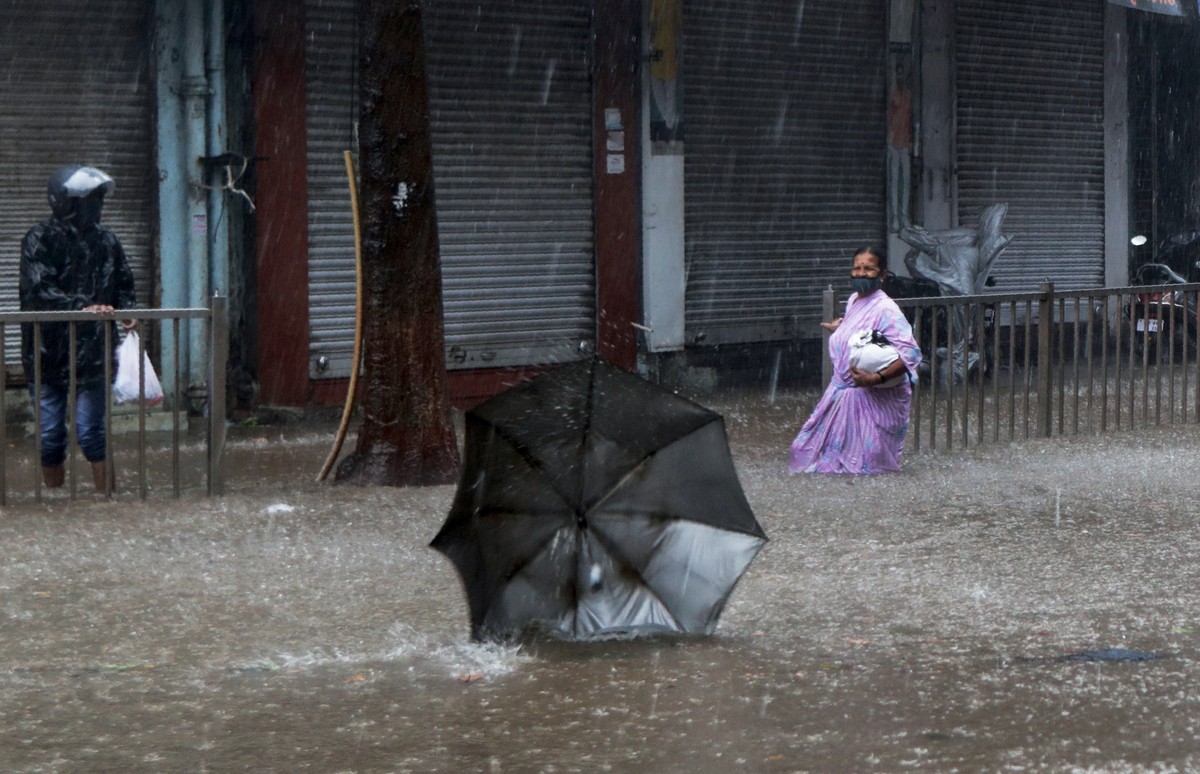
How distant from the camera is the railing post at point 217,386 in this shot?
870 centimetres

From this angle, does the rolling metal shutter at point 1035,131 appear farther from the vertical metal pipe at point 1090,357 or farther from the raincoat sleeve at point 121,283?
the raincoat sleeve at point 121,283

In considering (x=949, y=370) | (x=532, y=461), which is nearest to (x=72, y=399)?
(x=532, y=461)

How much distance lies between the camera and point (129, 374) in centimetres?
892

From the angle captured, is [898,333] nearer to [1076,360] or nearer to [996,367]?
[996,367]

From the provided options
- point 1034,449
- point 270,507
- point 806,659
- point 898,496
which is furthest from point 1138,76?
point 806,659

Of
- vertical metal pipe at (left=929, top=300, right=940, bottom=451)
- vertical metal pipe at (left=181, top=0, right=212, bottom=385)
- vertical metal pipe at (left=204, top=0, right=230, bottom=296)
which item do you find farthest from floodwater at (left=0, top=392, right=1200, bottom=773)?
vertical metal pipe at (left=204, top=0, right=230, bottom=296)

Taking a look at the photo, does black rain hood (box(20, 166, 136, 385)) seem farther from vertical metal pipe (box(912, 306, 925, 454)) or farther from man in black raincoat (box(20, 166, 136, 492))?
vertical metal pipe (box(912, 306, 925, 454))

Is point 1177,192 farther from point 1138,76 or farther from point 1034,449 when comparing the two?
point 1034,449

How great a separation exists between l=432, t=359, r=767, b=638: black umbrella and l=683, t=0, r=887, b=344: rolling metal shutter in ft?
32.2

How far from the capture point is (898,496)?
9102 mm

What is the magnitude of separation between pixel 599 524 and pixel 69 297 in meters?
4.43

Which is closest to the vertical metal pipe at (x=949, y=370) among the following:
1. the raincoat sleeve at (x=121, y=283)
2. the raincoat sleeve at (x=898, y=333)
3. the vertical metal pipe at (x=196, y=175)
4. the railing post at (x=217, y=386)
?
the raincoat sleeve at (x=898, y=333)

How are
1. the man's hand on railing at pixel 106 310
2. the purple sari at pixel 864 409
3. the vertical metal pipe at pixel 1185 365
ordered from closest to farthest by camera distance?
the man's hand on railing at pixel 106 310, the purple sari at pixel 864 409, the vertical metal pipe at pixel 1185 365

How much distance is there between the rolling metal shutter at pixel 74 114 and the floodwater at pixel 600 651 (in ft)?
12.5
